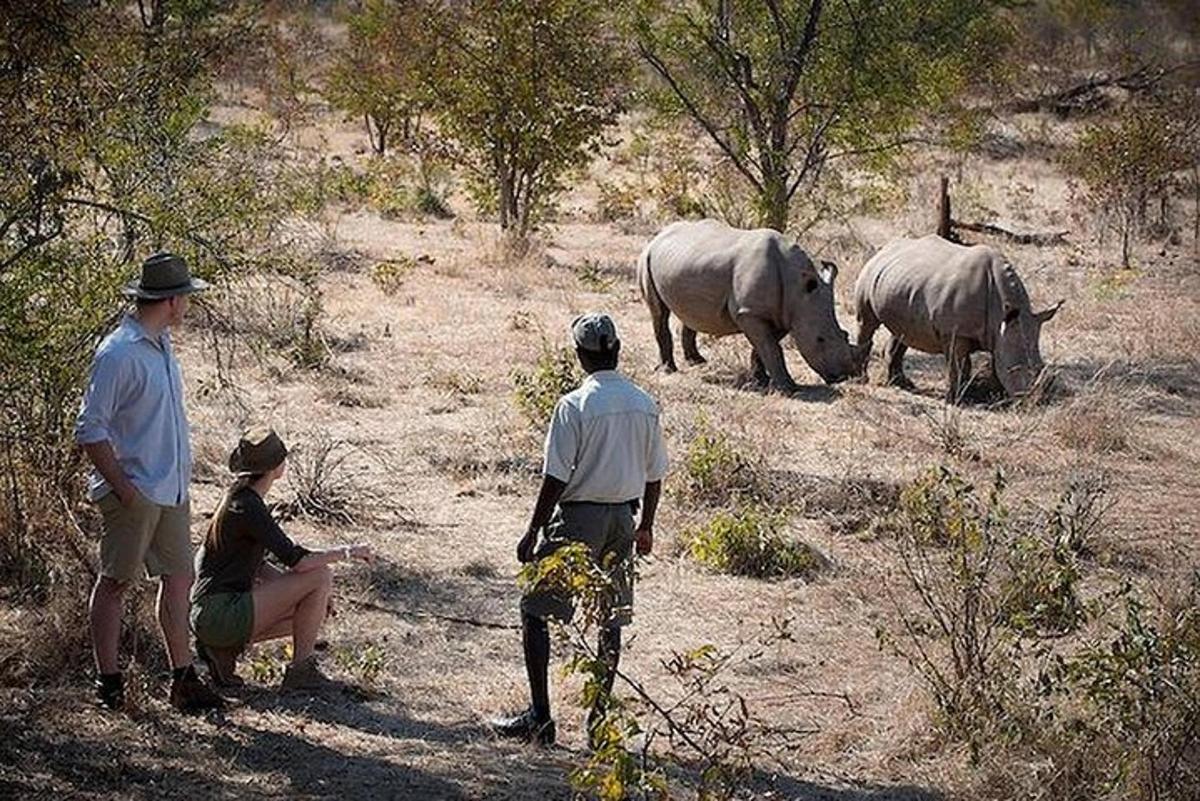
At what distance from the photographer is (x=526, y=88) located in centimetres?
2059

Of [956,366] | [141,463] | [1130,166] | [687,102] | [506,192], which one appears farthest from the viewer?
[1130,166]

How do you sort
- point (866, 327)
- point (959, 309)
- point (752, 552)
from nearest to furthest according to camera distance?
1. point (752, 552)
2. point (959, 309)
3. point (866, 327)

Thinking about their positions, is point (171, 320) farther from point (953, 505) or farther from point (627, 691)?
point (953, 505)

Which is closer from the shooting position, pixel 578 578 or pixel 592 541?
pixel 578 578

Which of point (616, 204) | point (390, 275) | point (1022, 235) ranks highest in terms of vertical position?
point (616, 204)

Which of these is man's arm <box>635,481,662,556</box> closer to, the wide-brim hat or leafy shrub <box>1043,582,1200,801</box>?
leafy shrub <box>1043,582,1200,801</box>

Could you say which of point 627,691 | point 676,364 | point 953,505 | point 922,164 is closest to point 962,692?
point 953,505

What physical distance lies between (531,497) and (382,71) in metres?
17.1

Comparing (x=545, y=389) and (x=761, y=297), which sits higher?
(x=761, y=297)

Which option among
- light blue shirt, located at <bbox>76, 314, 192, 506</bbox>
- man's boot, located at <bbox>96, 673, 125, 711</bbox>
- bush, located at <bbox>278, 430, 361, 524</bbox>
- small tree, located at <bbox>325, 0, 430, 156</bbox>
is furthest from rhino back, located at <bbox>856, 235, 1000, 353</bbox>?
small tree, located at <bbox>325, 0, 430, 156</bbox>

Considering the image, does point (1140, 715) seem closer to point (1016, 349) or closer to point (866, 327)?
point (1016, 349)

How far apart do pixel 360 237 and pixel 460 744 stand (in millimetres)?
15013

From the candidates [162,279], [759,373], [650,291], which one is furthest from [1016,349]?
[162,279]

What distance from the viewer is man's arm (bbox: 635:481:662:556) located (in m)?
7.26
